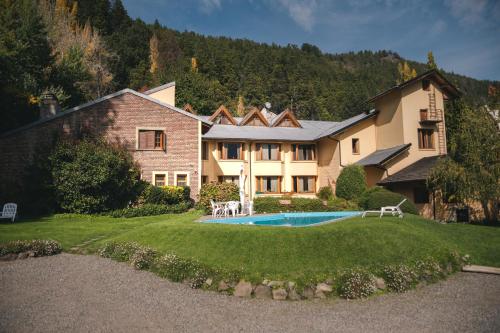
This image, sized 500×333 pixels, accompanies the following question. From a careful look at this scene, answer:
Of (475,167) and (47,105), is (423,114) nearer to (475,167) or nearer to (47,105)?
(475,167)

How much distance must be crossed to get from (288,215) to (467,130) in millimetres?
11691

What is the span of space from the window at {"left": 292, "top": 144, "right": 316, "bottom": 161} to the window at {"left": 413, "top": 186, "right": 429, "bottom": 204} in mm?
10432

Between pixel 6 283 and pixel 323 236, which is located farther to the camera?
pixel 323 236

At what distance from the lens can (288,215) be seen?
65.5 feet

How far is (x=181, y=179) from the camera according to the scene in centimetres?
2391

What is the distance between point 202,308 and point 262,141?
22799mm

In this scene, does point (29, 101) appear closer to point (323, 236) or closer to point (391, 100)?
point (323, 236)

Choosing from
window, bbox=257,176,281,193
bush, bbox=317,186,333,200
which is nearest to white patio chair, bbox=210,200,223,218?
window, bbox=257,176,281,193

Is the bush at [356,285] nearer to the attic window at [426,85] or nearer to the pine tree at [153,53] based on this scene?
the attic window at [426,85]

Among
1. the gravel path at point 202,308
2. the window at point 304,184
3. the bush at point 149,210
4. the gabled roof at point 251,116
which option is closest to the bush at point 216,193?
the bush at point 149,210

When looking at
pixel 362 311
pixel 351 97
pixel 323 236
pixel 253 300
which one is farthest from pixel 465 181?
pixel 351 97

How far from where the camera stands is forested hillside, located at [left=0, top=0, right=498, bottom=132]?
30122 millimetres

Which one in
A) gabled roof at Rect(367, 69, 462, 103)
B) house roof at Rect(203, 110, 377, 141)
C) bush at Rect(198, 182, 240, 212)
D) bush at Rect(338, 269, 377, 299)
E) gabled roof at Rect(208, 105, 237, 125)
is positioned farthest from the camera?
gabled roof at Rect(208, 105, 237, 125)

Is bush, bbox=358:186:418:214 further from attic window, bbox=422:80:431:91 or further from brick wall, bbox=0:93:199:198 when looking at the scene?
brick wall, bbox=0:93:199:198
